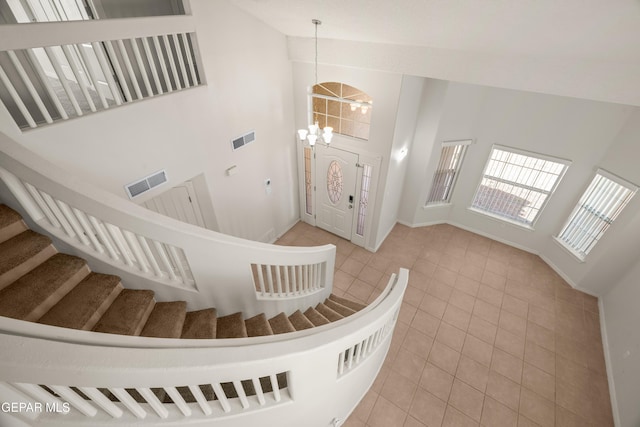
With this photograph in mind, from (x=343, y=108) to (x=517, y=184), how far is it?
3788 millimetres

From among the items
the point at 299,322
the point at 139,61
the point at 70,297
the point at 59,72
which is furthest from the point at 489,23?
the point at 70,297

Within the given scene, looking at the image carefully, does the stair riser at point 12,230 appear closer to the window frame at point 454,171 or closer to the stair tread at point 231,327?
the stair tread at point 231,327

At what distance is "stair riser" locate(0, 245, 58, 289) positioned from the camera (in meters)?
1.98

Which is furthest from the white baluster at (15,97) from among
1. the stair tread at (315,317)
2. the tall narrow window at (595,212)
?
the tall narrow window at (595,212)

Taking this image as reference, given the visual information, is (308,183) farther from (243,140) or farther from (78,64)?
(78,64)

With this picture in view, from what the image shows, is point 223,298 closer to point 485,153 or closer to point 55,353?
point 55,353

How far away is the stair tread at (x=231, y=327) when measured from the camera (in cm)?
262

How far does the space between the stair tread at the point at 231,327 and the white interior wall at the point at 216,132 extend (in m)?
1.83

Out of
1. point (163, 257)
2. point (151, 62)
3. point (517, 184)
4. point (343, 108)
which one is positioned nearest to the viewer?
point (163, 257)

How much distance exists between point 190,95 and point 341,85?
2.34m

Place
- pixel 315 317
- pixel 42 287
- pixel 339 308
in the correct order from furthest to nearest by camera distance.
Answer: pixel 339 308 → pixel 315 317 → pixel 42 287

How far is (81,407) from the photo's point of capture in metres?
1.27

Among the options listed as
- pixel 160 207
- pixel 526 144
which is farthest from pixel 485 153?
pixel 160 207

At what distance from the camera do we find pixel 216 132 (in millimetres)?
3879
